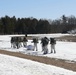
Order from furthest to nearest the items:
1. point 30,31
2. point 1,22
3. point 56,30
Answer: point 56,30 < point 30,31 < point 1,22

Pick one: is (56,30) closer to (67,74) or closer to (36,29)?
(36,29)

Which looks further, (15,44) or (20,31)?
(20,31)

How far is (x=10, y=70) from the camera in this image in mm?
17312

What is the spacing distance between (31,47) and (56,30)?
137 metres

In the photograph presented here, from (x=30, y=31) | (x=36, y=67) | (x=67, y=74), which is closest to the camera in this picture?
(x=67, y=74)

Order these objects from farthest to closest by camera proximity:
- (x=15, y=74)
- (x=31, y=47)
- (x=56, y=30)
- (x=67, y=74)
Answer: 1. (x=56, y=30)
2. (x=31, y=47)
3. (x=67, y=74)
4. (x=15, y=74)

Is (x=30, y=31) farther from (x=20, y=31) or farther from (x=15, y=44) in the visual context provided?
(x=15, y=44)

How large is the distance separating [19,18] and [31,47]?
4218 inches

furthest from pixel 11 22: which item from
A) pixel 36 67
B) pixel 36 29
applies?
pixel 36 67

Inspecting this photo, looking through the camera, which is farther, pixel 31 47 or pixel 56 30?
pixel 56 30

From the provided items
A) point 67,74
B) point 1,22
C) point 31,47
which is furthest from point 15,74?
point 1,22

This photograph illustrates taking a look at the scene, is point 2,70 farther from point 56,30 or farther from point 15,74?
point 56,30

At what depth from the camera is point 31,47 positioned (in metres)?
44.3

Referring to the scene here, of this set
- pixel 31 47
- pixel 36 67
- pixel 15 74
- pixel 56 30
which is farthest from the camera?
pixel 56 30
